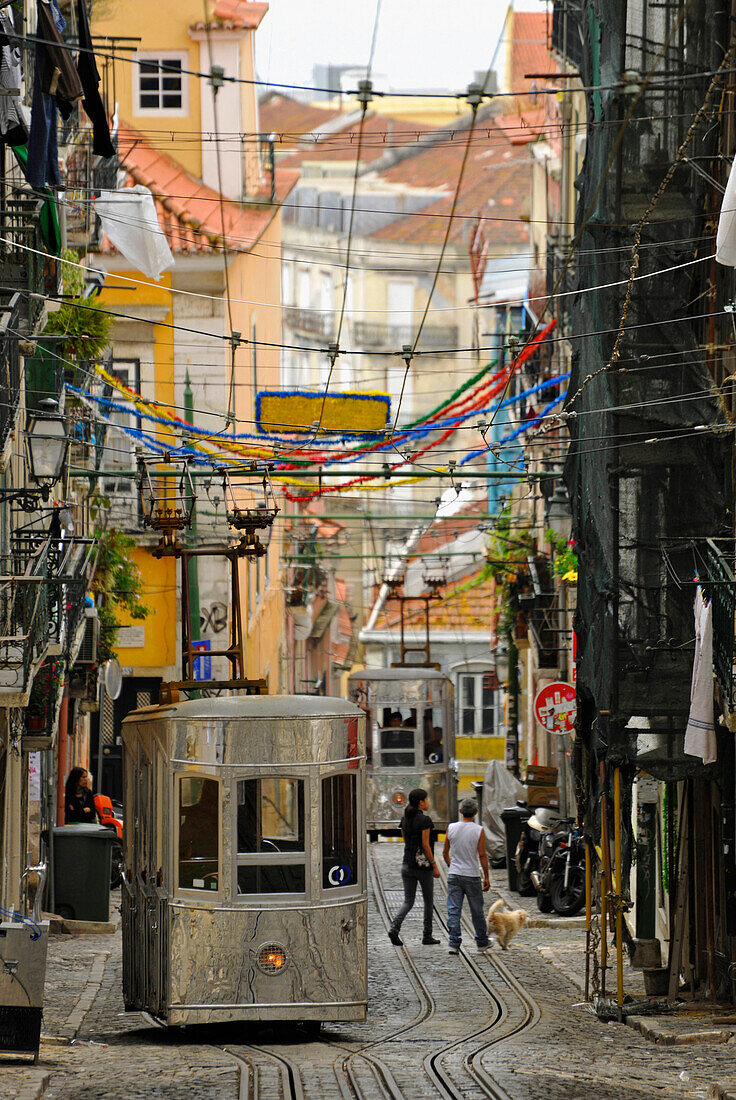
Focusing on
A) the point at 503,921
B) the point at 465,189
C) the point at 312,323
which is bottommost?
the point at 503,921

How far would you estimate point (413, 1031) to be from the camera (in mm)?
13156

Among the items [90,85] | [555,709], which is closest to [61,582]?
[90,85]

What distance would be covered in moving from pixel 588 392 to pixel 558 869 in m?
6.80

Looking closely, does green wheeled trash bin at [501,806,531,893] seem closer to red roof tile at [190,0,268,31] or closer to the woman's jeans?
the woman's jeans

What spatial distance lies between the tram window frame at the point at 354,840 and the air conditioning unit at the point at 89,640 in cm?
1216

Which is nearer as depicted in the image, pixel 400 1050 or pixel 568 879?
pixel 400 1050

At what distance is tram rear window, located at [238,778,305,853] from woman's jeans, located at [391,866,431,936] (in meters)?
5.54

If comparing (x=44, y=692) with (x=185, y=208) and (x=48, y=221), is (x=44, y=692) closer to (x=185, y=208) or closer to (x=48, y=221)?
(x=48, y=221)

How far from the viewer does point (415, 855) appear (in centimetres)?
1812

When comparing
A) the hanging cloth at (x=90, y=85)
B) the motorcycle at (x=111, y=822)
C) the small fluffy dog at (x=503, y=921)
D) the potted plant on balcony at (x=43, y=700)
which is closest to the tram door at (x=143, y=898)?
the hanging cloth at (x=90, y=85)

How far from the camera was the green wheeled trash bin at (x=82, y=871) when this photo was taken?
63.6 feet

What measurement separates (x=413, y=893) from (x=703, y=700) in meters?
5.71

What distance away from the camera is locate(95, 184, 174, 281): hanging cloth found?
16.7 meters

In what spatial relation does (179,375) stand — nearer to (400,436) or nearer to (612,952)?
(400,436)
